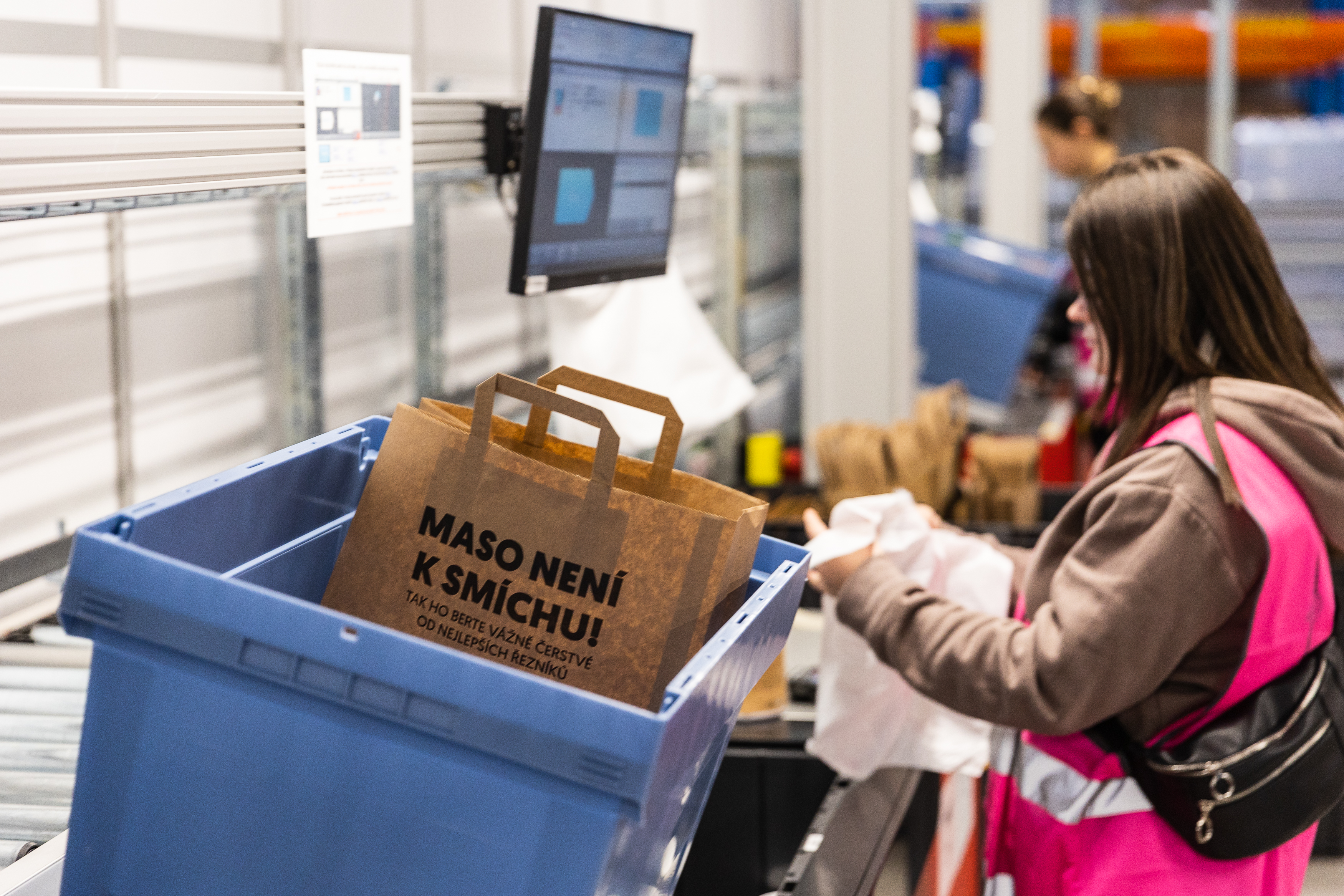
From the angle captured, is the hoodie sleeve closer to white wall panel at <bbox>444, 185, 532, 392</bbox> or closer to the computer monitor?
the computer monitor

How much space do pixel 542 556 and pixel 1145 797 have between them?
3.16 feet

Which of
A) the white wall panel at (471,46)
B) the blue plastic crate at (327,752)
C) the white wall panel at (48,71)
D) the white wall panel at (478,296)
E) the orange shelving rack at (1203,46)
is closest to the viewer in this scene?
the blue plastic crate at (327,752)

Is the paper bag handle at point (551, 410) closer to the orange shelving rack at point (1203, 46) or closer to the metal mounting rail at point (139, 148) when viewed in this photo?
the metal mounting rail at point (139, 148)

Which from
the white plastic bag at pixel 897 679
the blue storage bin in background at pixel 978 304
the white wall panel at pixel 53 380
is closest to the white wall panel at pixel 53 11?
the white wall panel at pixel 53 380

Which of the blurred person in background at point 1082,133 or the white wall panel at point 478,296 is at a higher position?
the blurred person in background at point 1082,133

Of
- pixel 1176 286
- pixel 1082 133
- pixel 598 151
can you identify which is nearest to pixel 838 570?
pixel 1176 286

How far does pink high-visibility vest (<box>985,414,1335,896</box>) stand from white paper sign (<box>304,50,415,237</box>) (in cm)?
96

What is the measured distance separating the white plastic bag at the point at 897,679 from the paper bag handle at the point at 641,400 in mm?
735

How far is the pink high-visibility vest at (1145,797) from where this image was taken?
149cm

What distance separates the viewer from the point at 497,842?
0.89 metres

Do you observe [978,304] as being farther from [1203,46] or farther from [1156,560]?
[1203,46]

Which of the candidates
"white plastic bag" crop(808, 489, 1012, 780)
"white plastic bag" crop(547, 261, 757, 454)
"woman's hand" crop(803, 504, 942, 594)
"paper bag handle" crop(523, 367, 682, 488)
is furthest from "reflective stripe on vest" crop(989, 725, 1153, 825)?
"paper bag handle" crop(523, 367, 682, 488)

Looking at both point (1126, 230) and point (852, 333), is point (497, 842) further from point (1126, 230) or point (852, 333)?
point (852, 333)

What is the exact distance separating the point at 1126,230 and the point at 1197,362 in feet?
0.58
